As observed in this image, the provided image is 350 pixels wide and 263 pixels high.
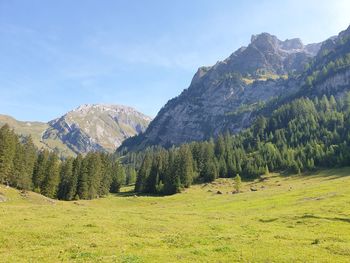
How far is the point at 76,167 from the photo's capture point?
129m

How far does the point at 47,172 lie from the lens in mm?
117188

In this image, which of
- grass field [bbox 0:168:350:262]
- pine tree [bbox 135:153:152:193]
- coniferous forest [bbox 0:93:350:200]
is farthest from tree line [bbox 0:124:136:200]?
grass field [bbox 0:168:350:262]

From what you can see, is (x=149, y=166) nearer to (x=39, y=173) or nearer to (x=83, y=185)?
(x=83, y=185)

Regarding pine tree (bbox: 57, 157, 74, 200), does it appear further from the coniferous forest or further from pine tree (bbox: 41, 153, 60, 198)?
pine tree (bbox: 41, 153, 60, 198)

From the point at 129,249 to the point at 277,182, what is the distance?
124 meters

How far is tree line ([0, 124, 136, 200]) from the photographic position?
103m

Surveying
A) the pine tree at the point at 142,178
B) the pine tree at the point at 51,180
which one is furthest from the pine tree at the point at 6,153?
the pine tree at the point at 142,178

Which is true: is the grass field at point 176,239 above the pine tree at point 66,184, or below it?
below

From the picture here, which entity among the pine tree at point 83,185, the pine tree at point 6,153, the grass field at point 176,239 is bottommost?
the grass field at point 176,239

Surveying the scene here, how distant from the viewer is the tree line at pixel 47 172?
338ft

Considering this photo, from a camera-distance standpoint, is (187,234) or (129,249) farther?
(187,234)

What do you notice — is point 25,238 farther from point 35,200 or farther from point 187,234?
point 35,200

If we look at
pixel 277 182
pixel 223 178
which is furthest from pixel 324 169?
pixel 223 178

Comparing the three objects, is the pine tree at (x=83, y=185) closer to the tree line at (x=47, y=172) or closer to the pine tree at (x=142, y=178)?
the tree line at (x=47, y=172)
